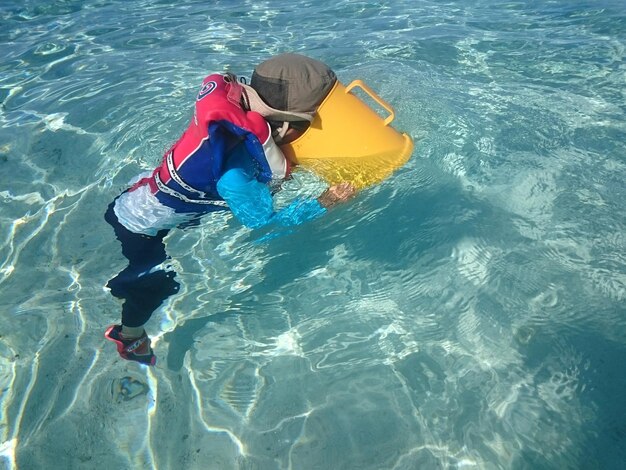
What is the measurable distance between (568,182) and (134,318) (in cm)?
330

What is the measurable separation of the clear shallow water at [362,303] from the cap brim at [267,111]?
3.03 ft

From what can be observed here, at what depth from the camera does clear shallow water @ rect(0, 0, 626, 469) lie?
260 cm

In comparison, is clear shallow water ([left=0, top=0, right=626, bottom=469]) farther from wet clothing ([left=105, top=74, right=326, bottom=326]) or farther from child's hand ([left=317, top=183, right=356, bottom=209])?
child's hand ([left=317, top=183, right=356, bottom=209])

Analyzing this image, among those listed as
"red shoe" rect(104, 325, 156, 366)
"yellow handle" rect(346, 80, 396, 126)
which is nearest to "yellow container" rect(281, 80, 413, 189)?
"yellow handle" rect(346, 80, 396, 126)

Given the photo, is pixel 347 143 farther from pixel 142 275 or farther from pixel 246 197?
pixel 142 275

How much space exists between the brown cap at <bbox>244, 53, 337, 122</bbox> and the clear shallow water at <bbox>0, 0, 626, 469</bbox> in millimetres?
951

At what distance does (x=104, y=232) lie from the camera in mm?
3969

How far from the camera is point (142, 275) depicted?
3.44 meters

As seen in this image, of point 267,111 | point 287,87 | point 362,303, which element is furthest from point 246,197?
point 362,303

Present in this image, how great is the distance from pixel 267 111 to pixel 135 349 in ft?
5.22

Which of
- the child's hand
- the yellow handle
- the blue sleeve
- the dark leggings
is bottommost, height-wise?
the dark leggings

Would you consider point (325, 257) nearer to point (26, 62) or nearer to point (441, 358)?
point (441, 358)

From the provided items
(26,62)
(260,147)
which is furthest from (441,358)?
(26,62)

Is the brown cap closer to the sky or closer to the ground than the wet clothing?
closer to the sky
